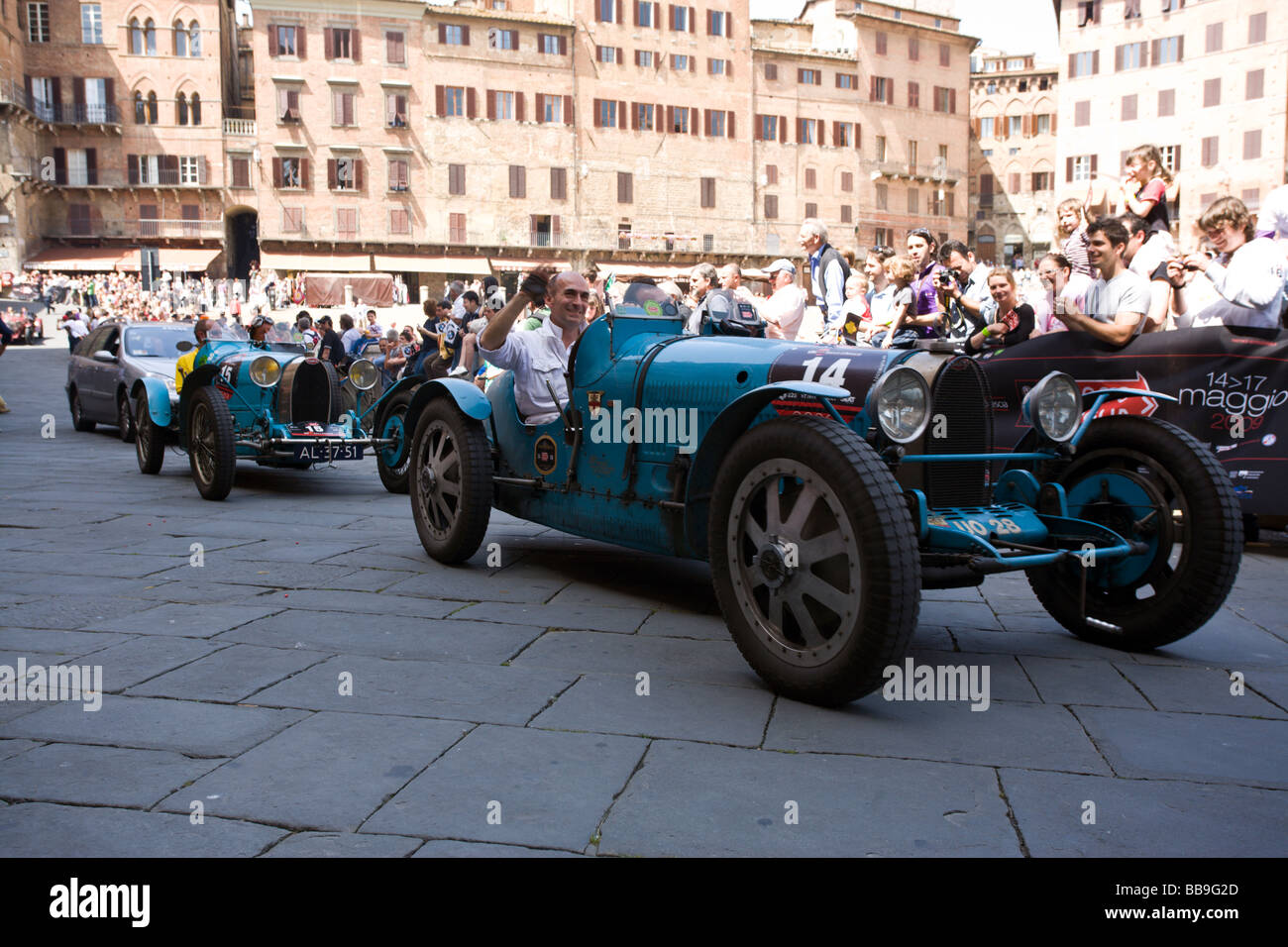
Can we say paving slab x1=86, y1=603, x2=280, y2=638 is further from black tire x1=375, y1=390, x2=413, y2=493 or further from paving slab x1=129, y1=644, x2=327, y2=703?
black tire x1=375, y1=390, x2=413, y2=493

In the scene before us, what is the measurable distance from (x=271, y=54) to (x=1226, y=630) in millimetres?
55614

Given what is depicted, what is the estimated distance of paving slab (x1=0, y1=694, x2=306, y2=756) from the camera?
338 cm

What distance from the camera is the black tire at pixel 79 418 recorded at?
16234 millimetres

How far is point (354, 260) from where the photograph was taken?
53906 millimetres

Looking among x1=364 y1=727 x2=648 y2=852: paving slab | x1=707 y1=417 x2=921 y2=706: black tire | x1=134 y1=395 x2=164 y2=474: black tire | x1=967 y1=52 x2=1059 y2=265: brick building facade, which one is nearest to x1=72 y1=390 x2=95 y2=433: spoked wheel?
x1=134 y1=395 x2=164 y2=474: black tire

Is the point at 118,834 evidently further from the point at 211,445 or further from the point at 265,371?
the point at 265,371

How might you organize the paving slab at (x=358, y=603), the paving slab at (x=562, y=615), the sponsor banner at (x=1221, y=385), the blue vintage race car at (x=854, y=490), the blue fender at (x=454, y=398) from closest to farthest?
1. the blue vintage race car at (x=854, y=490)
2. the paving slab at (x=562, y=615)
3. the paving slab at (x=358, y=603)
4. the blue fender at (x=454, y=398)
5. the sponsor banner at (x=1221, y=385)

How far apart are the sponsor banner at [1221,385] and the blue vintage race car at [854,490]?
2708 mm

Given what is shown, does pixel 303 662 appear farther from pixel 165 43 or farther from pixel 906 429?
pixel 165 43

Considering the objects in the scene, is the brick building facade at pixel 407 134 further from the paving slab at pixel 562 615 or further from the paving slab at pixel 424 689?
the paving slab at pixel 424 689

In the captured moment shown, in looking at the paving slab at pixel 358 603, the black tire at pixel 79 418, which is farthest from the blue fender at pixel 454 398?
the black tire at pixel 79 418

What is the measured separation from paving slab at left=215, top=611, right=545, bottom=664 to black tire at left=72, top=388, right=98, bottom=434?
1293 centimetres

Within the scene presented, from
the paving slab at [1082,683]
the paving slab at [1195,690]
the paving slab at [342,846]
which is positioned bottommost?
the paving slab at [1195,690]
